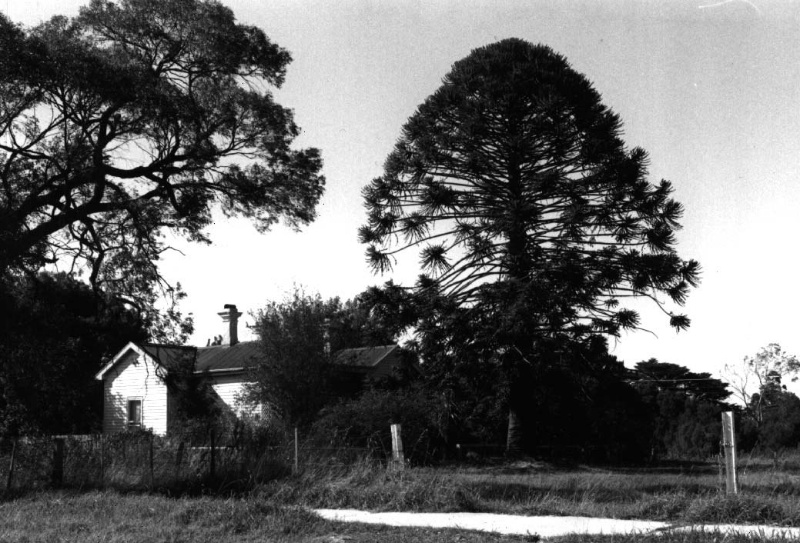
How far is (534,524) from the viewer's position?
10.6 meters

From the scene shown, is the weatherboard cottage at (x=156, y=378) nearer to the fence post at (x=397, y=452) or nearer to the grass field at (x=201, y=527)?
the fence post at (x=397, y=452)

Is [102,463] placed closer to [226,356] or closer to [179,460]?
[179,460]

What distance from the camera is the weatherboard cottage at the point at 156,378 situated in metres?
38.3

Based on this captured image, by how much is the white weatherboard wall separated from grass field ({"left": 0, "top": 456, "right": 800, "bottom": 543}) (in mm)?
23655

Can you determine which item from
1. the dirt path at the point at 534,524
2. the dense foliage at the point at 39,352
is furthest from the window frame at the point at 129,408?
the dirt path at the point at 534,524

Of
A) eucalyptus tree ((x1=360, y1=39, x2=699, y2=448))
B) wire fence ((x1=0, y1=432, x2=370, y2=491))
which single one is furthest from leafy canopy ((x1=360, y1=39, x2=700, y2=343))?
wire fence ((x1=0, y1=432, x2=370, y2=491))

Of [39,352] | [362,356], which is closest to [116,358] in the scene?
[362,356]

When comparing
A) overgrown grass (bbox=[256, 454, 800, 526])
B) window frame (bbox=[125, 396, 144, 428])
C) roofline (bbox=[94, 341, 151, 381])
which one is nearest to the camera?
overgrown grass (bbox=[256, 454, 800, 526])

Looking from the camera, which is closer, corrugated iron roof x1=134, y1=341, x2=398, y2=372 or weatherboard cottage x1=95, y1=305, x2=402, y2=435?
corrugated iron roof x1=134, y1=341, x2=398, y2=372

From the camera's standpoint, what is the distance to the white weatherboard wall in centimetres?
4012

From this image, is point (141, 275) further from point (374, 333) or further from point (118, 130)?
point (374, 333)

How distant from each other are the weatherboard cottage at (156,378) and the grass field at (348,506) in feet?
69.2

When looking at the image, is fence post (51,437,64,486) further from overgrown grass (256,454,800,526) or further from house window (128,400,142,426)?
house window (128,400,142,426)

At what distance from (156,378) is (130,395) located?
423cm
